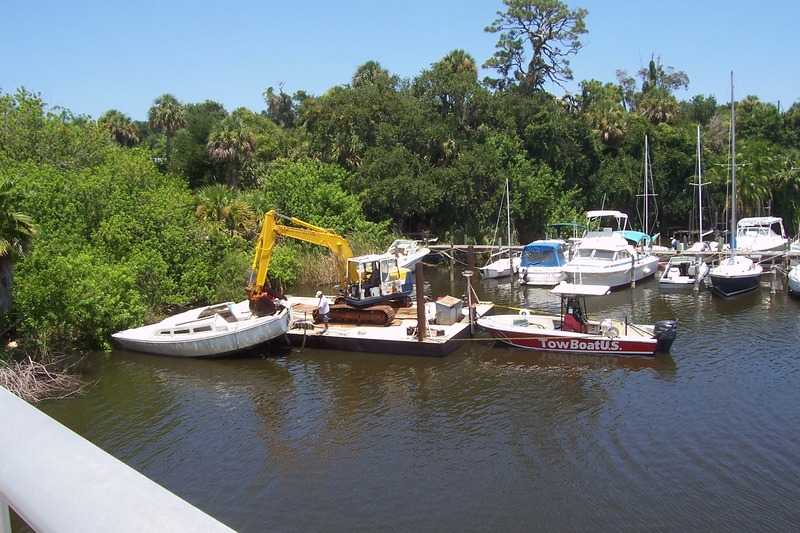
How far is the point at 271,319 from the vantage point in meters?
24.7

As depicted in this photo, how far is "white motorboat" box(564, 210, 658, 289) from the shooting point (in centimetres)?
3731

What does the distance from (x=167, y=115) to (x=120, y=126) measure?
4153 mm

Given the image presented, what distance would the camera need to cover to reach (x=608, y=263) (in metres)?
37.6

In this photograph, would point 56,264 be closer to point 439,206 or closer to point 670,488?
point 670,488

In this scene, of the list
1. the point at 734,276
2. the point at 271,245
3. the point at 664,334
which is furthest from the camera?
the point at 734,276

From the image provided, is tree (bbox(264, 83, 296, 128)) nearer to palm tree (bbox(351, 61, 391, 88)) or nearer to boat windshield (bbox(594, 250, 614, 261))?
palm tree (bbox(351, 61, 391, 88))

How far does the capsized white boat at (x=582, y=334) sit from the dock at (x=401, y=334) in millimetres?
1347

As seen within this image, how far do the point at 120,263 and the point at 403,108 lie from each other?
90.7 ft

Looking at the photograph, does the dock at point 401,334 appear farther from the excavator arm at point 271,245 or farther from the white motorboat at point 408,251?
the white motorboat at point 408,251

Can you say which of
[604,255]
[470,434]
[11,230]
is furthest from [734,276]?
[11,230]

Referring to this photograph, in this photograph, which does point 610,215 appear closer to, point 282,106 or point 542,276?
point 542,276

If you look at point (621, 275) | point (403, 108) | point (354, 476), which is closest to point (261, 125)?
point (403, 108)

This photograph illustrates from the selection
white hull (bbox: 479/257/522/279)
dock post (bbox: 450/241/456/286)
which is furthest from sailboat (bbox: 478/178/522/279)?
dock post (bbox: 450/241/456/286)

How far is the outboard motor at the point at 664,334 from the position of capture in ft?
76.6
